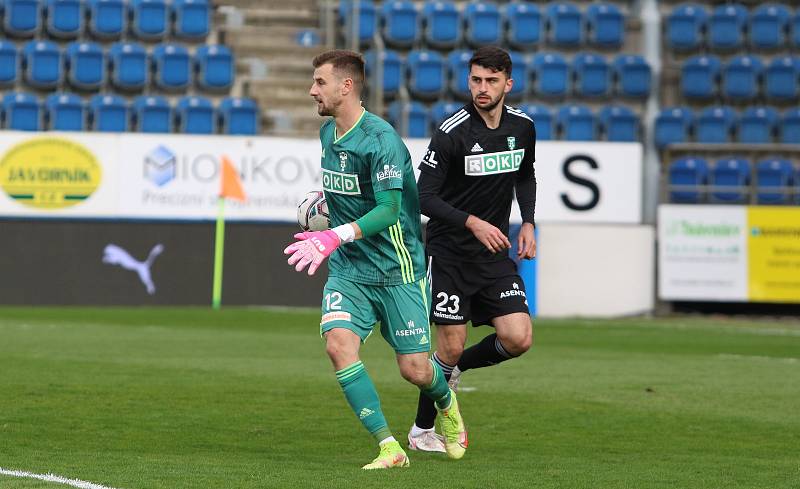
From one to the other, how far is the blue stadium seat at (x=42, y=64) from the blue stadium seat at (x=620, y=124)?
33.6 ft

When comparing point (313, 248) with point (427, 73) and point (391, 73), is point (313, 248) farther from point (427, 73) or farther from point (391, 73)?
point (427, 73)

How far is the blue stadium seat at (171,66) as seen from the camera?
2603 centimetres

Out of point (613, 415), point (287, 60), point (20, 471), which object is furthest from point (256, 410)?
point (287, 60)

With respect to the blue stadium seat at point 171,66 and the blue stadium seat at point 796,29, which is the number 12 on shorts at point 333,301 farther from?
the blue stadium seat at point 796,29

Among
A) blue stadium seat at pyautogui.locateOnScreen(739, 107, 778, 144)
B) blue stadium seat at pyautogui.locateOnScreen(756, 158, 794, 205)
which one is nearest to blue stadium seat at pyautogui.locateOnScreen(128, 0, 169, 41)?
blue stadium seat at pyautogui.locateOnScreen(739, 107, 778, 144)

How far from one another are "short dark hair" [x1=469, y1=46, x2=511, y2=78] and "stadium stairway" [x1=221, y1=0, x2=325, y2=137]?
1764 centimetres

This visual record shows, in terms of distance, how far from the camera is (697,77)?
26.9 metres

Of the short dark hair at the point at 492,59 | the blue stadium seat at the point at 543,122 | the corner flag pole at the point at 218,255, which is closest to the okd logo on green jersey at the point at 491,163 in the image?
the short dark hair at the point at 492,59

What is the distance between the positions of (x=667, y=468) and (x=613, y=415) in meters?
2.55

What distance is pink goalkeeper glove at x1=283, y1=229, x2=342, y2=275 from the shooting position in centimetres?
667

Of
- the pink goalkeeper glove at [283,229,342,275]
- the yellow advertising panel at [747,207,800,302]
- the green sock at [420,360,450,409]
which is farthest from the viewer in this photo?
the yellow advertising panel at [747,207,800,302]

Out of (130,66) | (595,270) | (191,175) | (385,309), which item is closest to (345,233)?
(385,309)

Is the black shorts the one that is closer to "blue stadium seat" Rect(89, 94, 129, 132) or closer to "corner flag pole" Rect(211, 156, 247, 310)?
"corner flag pole" Rect(211, 156, 247, 310)

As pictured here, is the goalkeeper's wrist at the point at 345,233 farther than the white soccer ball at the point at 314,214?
No
